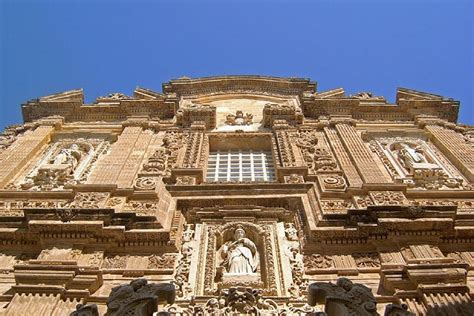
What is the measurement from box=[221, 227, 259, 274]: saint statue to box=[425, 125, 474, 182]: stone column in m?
6.71

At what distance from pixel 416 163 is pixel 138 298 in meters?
9.48

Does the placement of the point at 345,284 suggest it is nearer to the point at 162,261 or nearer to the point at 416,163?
the point at 162,261

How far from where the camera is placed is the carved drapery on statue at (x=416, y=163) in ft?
47.0

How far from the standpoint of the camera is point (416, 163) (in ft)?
50.1

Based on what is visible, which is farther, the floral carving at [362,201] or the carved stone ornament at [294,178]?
the carved stone ornament at [294,178]

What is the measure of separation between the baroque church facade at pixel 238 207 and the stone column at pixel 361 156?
6 centimetres

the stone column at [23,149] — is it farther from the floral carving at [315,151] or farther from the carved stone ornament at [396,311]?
the carved stone ornament at [396,311]

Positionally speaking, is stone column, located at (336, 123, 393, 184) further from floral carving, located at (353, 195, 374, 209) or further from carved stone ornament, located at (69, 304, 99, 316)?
carved stone ornament, located at (69, 304, 99, 316)

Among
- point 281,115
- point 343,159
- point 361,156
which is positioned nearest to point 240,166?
point 281,115

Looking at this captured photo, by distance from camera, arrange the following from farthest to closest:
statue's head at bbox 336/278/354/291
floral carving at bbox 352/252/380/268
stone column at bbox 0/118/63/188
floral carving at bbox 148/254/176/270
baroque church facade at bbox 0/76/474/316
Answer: stone column at bbox 0/118/63/188 → floral carving at bbox 148/254/176/270 → floral carving at bbox 352/252/380/268 → baroque church facade at bbox 0/76/474/316 → statue's head at bbox 336/278/354/291

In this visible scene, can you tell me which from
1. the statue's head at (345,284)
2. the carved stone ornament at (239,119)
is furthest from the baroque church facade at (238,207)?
the carved stone ornament at (239,119)

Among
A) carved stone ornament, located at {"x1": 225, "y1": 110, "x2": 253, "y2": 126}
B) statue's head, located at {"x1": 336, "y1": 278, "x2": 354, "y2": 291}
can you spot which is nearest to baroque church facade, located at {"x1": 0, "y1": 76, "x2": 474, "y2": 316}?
statue's head, located at {"x1": 336, "y1": 278, "x2": 354, "y2": 291}

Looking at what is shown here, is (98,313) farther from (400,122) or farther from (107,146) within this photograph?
(400,122)

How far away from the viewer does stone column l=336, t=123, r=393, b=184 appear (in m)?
13.6
